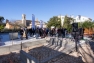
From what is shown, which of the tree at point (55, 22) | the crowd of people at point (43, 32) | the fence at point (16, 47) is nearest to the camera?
the fence at point (16, 47)

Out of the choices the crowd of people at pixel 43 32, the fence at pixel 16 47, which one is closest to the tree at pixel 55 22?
the crowd of people at pixel 43 32

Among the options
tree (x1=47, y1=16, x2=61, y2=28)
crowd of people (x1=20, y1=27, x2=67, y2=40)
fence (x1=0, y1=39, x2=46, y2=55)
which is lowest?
fence (x1=0, y1=39, x2=46, y2=55)

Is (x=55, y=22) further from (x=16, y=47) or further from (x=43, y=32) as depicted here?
(x=16, y=47)

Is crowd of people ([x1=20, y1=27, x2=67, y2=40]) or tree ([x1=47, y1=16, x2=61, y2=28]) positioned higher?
tree ([x1=47, y1=16, x2=61, y2=28])

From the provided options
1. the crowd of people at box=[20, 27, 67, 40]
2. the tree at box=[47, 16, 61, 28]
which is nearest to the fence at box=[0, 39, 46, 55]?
the crowd of people at box=[20, 27, 67, 40]

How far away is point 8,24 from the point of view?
166 ft

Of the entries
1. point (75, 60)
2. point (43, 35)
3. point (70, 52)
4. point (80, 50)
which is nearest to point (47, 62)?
point (75, 60)

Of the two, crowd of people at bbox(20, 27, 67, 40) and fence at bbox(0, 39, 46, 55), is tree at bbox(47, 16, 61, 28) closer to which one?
crowd of people at bbox(20, 27, 67, 40)

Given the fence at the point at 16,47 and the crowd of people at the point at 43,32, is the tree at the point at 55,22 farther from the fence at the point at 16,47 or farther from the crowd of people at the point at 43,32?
the fence at the point at 16,47

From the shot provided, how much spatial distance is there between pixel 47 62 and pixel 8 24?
4748 centimetres

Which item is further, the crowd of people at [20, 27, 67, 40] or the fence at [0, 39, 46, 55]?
the crowd of people at [20, 27, 67, 40]

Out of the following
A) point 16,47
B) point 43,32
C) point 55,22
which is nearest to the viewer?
point 16,47

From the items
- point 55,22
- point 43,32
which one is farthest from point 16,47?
point 55,22

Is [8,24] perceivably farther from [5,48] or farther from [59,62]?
[59,62]
